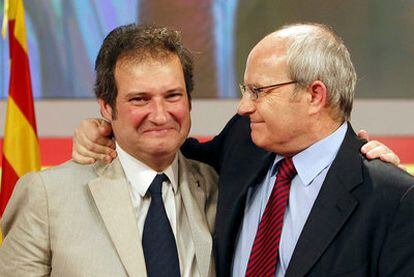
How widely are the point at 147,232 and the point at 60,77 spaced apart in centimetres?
176

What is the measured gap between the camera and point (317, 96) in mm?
1630

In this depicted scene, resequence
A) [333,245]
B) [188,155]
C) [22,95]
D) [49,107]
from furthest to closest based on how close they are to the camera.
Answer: [49,107], [22,95], [188,155], [333,245]

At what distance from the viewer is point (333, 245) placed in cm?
155

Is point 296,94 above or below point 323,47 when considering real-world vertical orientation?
below

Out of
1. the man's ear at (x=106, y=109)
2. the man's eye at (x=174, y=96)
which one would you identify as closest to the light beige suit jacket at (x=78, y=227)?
the man's ear at (x=106, y=109)

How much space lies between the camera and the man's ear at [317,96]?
1620 millimetres

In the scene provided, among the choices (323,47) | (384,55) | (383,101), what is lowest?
(383,101)

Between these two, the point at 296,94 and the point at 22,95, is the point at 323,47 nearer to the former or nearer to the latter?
the point at 296,94

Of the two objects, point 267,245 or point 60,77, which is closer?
point 267,245

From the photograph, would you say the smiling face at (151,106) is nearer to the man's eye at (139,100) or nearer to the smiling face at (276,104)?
the man's eye at (139,100)

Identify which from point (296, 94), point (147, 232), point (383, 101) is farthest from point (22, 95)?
point (383, 101)

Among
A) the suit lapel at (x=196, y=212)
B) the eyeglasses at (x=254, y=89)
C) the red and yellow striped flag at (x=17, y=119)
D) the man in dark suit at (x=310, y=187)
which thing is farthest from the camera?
the red and yellow striped flag at (x=17, y=119)

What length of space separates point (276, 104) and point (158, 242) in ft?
1.41

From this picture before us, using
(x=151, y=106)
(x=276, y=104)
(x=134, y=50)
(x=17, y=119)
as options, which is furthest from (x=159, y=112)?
(x=17, y=119)
